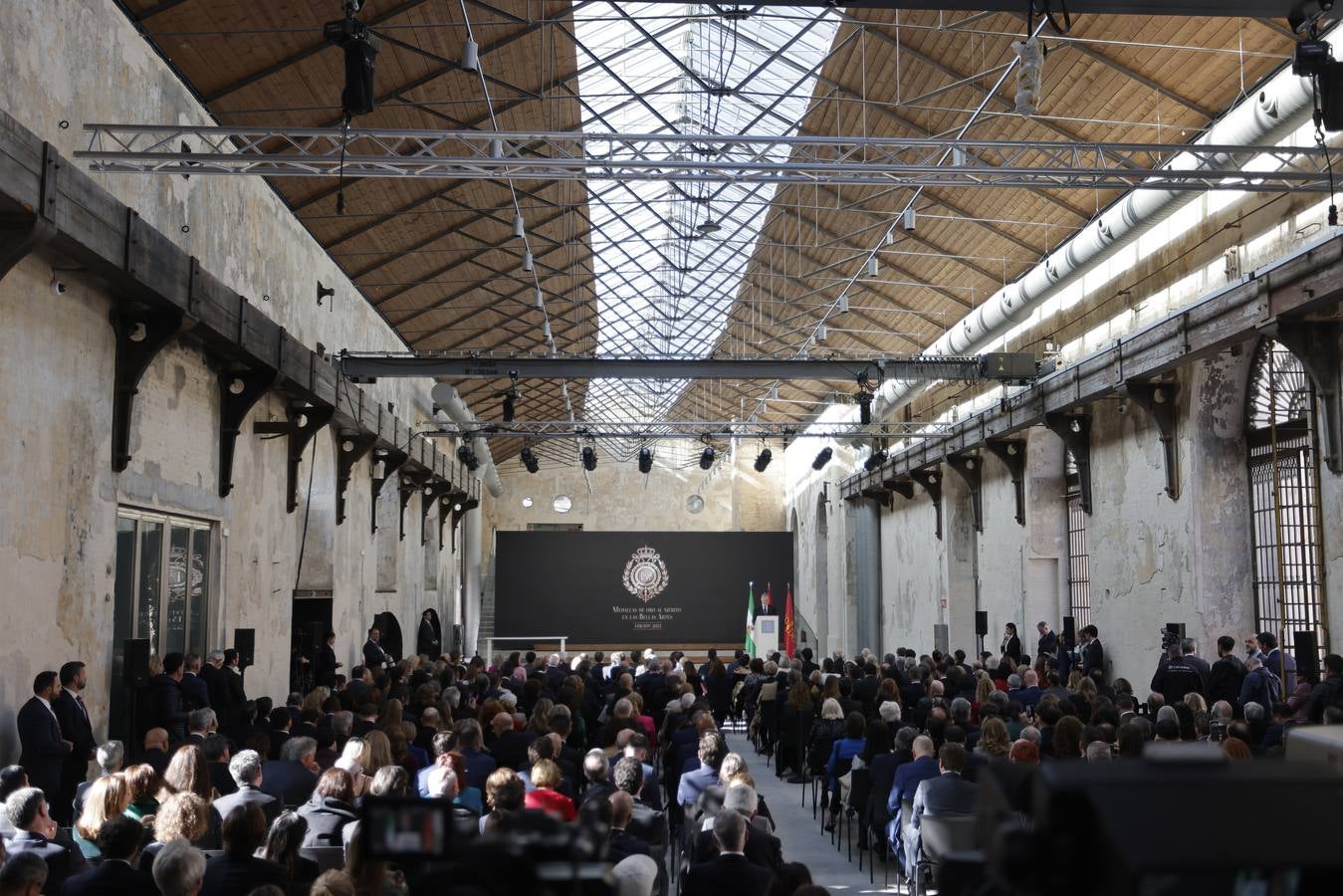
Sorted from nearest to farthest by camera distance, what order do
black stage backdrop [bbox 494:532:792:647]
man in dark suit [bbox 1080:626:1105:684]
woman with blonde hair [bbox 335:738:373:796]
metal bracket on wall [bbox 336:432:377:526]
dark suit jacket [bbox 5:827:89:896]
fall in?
dark suit jacket [bbox 5:827:89:896] < woman with blonde hair [bbox 335:738:373:796] < man in dark suit [bbox 1080:626:1105:684] < metal bracket on wall [bbox 336:432:377:526] < black stage backdrop [bbox 494:532:792:647]

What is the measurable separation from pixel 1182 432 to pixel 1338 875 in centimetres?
1284

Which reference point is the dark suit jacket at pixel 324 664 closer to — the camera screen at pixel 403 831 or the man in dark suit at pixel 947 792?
the man in dark suit at pixel 947 792

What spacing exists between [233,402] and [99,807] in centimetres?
732

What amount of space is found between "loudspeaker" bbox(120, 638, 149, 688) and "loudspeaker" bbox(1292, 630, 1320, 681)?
30.8 ft

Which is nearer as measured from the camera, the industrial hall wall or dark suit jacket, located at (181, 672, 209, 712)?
the industrial hall wall

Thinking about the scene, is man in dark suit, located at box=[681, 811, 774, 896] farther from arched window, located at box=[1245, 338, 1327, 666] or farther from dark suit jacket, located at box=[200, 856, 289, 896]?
arched window, located at box=[1245, 338, 1327, 666]

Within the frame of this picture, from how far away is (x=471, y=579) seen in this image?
3256 cm

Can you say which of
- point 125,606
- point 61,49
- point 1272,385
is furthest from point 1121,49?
point 125,606

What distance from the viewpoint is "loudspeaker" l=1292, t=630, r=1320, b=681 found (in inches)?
408

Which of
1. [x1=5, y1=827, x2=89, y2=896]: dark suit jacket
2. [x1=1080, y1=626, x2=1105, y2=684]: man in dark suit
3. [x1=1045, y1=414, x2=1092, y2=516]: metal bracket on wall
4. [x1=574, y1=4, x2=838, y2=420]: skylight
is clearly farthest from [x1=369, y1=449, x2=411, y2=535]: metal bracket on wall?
[x1=5, y1=827, x2=89, y2=896]: dark suit jacket

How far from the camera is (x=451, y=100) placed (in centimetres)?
1340

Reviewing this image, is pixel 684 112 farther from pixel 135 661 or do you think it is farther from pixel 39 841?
pixel 39 841

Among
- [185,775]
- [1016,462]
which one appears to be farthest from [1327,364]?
[185,775]

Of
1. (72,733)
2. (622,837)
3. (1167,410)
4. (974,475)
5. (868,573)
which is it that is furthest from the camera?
(868,573)
